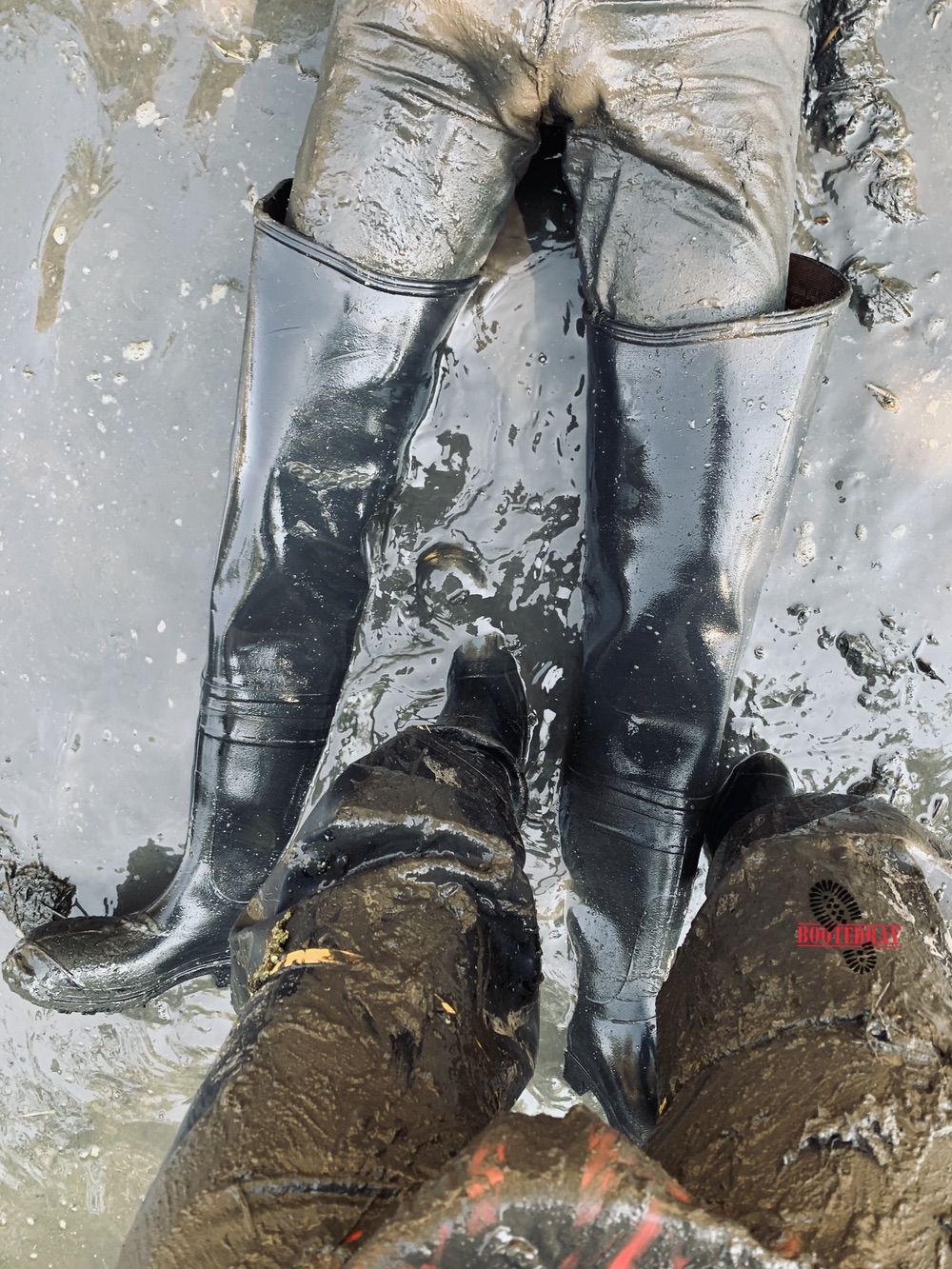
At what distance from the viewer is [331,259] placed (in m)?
1.21

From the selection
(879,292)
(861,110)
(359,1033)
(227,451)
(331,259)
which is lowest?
(359,1033)

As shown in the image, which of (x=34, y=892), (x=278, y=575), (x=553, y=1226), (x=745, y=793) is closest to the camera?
(x=553, y=1226)

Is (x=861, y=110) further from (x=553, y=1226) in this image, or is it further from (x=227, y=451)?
(x=553, y=1226)

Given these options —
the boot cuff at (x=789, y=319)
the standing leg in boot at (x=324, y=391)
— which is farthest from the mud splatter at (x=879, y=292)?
the standing leg in boot at (x=324, y=391)

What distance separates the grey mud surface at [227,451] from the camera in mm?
1593

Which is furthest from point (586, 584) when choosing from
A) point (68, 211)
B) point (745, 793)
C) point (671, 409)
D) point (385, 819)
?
point (68, 211)

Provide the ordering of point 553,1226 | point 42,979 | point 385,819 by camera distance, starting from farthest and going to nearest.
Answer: point 42,979 → point 385,819 → point 553,1226

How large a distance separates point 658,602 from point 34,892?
1.47m

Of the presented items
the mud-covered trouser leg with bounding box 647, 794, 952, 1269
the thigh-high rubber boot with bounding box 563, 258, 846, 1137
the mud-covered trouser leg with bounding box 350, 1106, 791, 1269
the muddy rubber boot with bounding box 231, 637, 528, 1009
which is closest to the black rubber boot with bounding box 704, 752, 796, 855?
the thigh-high rubber boot with bounding box 563, 258, 846, 1137

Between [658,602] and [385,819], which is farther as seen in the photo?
[658,602]

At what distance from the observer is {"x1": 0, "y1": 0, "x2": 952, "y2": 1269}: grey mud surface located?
1.59 meters

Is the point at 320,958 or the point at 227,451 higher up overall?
the point at 227,451

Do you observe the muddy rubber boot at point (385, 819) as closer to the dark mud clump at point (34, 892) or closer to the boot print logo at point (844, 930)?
the boot print logo at point (844, 930)

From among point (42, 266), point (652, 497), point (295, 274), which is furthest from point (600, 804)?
point (42, 266)
